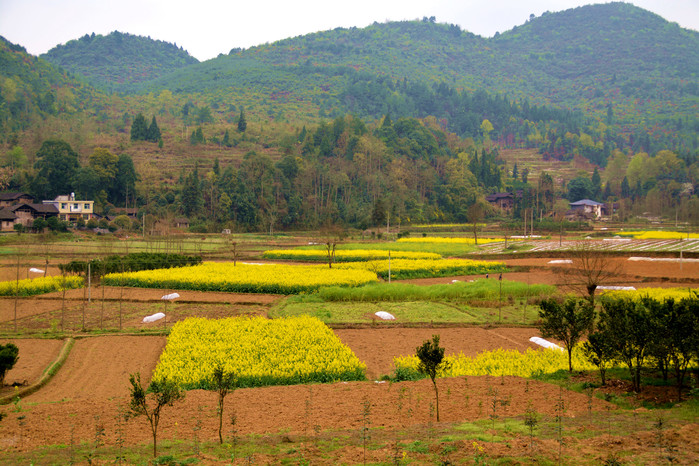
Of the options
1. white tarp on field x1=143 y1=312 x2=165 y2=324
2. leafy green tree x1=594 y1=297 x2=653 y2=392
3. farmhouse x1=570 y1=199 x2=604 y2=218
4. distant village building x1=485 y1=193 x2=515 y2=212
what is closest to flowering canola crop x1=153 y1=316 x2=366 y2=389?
white tarp on field x1=143 y1=312 x2=165 y2=324

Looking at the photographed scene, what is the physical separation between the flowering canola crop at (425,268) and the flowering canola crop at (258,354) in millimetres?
15779

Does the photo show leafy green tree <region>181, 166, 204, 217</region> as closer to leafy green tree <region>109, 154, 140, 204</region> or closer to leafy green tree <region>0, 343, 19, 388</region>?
leafy green tree <region>109, 154, 140, 204</region>

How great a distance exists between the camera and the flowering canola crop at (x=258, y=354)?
43.8ft

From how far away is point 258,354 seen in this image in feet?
49.2

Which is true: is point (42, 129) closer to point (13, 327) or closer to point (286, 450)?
point (13, 327)

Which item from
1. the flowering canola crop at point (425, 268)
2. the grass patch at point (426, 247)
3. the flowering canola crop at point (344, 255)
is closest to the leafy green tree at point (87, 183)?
the grass patch at point (426, 247)

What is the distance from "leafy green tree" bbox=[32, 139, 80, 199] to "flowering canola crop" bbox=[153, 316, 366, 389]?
222ft

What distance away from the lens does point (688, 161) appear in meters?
117

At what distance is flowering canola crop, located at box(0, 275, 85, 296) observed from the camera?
25.6 m

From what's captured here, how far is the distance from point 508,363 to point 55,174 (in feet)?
255

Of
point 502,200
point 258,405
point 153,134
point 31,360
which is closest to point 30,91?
point 153,134

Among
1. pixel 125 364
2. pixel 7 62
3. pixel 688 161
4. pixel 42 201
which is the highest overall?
pixel 7 62

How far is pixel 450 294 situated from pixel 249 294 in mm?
10405

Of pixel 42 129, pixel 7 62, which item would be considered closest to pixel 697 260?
pixel 42 129
